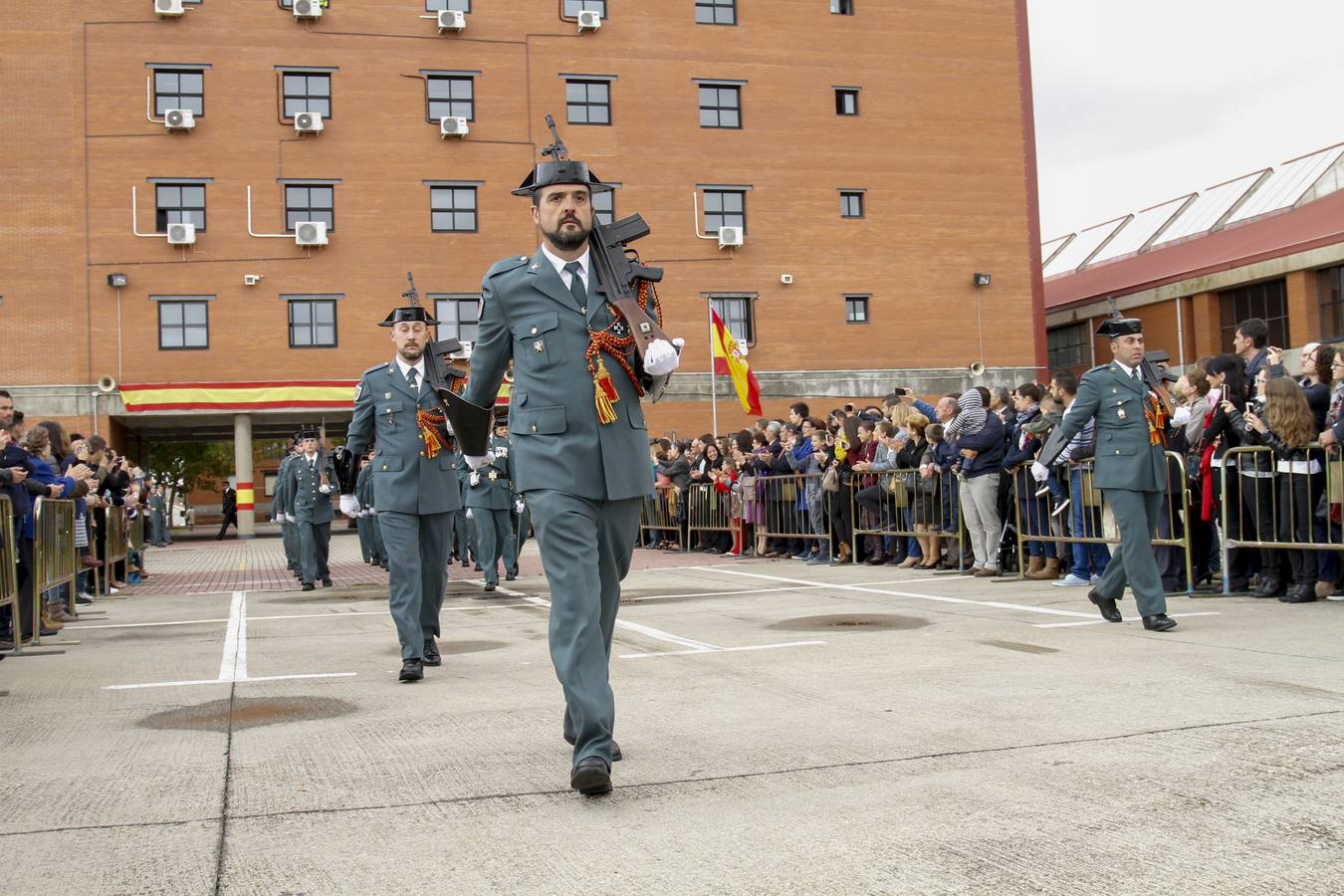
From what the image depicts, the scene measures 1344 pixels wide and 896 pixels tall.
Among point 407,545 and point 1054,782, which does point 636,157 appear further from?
point 1054,782

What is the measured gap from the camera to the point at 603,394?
511cm

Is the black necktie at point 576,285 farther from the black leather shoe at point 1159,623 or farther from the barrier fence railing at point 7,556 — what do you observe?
the barrier fence railing at point 7,556

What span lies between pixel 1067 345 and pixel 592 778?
47.7 m

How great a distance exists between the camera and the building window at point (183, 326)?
37688mm

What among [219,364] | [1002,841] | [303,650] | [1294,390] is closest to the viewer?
[1002,841]

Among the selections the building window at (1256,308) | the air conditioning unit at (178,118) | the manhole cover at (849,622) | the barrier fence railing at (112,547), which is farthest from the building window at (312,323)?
the manhole cover at (849,622)

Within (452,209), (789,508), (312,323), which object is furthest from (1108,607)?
(452,209)

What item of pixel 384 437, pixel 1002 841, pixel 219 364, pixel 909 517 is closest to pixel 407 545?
pixel 384 437

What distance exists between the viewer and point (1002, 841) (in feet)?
12.7

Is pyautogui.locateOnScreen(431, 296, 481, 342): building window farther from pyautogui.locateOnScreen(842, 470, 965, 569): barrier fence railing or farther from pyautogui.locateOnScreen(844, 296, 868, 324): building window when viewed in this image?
pyautogui.locateOnScreen(842, 470, 965, 569): barrier fence railing

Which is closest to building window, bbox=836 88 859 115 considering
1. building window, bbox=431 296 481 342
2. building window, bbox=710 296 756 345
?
building window, bbox=710 296 756 345

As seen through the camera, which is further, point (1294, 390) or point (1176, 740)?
point (1294, 390)

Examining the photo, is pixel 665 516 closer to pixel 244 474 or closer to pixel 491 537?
pixel 491 537

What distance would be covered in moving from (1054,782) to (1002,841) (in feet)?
2.48
